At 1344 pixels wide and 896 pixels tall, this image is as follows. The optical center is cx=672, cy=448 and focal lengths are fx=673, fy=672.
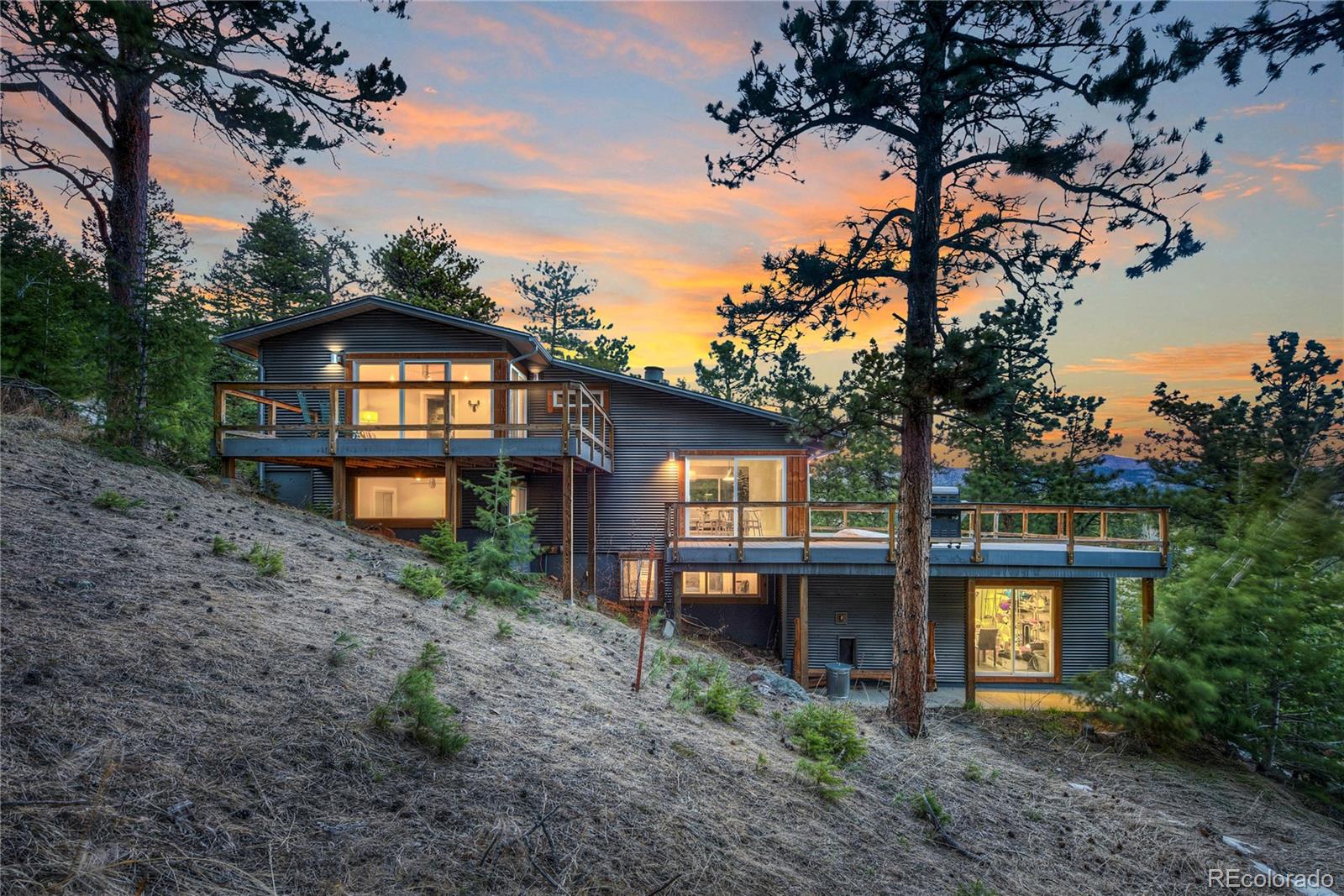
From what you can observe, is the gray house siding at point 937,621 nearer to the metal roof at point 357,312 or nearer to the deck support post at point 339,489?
the metal roof at point 357,312

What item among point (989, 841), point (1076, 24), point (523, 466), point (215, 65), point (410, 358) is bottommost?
point (989, 841)

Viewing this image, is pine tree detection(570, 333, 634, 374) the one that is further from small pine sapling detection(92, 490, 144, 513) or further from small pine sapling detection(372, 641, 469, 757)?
small pine sapling detection(372, 641, 469, 757)

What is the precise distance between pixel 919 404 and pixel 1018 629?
9.71 m

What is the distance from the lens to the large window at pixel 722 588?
16469mm

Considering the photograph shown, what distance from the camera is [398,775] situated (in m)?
3.58

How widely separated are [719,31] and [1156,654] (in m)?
10.7

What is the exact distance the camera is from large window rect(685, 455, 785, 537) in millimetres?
16375

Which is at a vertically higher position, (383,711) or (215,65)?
(215,65)

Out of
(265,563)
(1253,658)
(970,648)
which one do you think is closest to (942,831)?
(1253,658)

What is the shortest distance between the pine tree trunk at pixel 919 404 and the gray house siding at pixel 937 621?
20.9 ft

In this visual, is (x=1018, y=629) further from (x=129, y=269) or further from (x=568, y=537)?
(x=129, y=269)

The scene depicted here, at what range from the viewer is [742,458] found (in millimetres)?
16859

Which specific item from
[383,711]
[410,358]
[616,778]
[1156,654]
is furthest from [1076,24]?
[410,358]

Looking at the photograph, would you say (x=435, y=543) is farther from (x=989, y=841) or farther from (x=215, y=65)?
(x=989, y=841)
